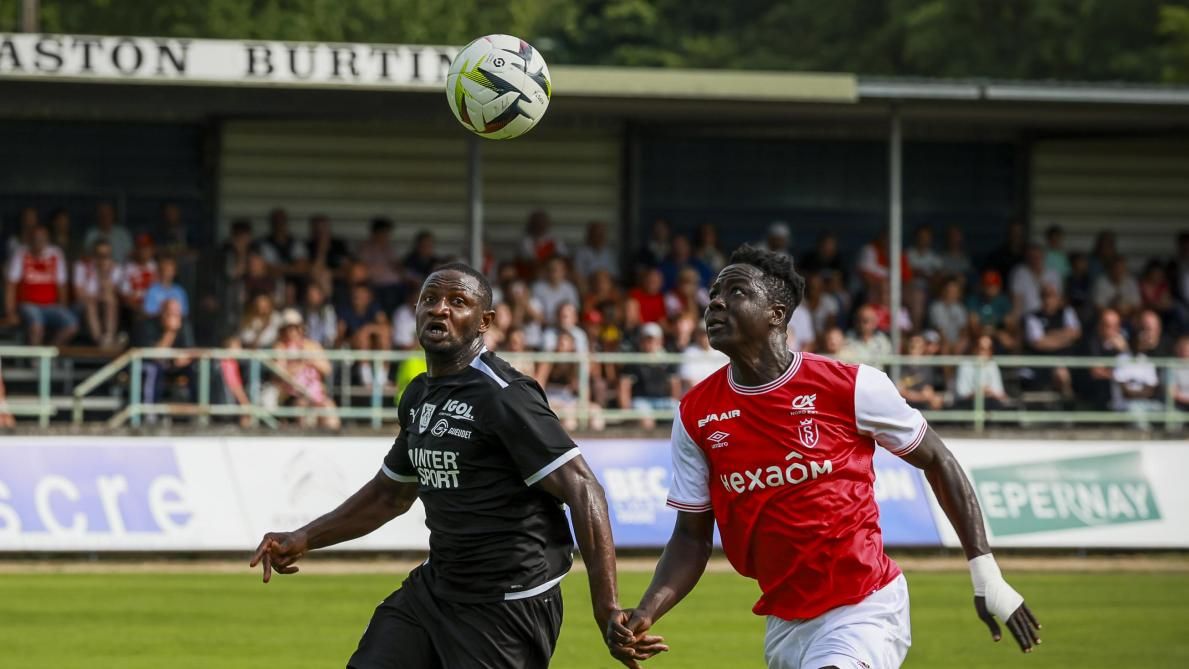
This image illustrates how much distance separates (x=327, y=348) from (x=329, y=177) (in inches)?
153

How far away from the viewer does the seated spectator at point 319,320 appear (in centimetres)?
1967

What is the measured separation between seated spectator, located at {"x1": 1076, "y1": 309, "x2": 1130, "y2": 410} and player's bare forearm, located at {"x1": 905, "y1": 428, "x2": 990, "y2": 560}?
14.7m

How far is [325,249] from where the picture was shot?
20.8 m

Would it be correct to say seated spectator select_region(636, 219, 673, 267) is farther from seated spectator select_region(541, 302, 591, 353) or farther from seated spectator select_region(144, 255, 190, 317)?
seated spectator select_region(144, 255, 190, 317)

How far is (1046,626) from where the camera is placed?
1341 centimetres

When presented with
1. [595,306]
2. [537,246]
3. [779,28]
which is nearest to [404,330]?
[595,306]

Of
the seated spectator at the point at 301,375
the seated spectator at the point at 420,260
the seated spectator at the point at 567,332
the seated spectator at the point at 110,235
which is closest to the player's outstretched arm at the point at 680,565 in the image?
the seated spectator at the point at 301,375

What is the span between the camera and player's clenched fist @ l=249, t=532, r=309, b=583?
697 centimetres

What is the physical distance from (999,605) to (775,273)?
1418 millimetres

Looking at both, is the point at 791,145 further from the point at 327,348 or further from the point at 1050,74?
the point at 1050,74

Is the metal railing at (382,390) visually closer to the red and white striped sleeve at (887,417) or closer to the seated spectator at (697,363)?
the seated spectator at (697,363)

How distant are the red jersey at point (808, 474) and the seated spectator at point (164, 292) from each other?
13867 mm

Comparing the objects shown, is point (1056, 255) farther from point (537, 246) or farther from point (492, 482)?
point (492, 482)

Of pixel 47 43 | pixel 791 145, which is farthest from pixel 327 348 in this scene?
pixel 791 145
